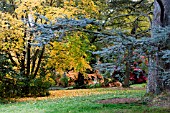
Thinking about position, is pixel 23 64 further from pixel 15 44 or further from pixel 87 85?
pixel 87 85

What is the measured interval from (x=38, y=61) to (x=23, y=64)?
0.93 m

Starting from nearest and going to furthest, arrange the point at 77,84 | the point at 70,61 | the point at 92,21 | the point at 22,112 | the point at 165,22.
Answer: the point at 92,21, the point at 22,112, the point at 165,22, the point at 70,61, the point at 77,84

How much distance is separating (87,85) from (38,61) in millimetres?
7904

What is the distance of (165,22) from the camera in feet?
32.4

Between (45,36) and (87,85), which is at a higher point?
(45,36)

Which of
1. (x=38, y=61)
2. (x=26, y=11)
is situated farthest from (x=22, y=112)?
(x=38, y=61)

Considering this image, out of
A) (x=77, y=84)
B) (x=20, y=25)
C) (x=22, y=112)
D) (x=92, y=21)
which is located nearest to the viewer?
(x=92, y=21)

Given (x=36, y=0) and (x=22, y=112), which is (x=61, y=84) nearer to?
(x=36, y=0)

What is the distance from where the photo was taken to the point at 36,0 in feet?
51.8

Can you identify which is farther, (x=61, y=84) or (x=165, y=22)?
(x=61, y=84)

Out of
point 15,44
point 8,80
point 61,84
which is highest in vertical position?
point 15,44

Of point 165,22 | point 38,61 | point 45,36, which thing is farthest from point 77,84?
point 45,36

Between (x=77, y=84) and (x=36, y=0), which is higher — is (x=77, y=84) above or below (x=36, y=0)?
below

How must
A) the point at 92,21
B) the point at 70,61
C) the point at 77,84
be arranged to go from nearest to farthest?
the point at 92,21 → the point at 70,61 → the point at 77,84
